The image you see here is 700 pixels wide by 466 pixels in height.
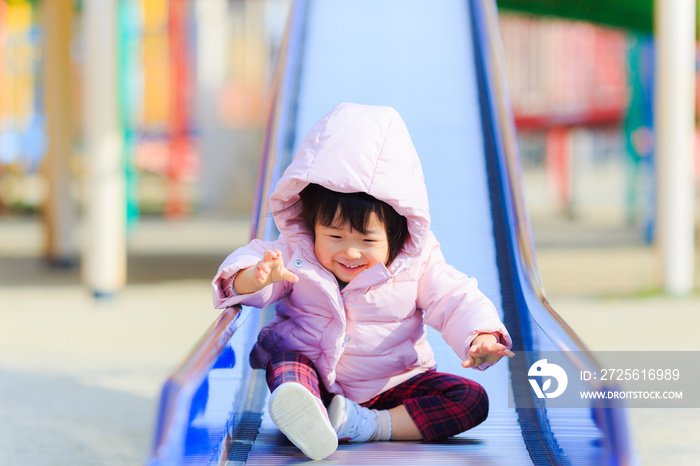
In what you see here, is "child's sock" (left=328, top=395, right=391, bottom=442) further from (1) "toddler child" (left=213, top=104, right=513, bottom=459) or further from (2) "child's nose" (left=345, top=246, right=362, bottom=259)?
(2) "child's nose" (left=345, top=246, right=362, bottom=259)

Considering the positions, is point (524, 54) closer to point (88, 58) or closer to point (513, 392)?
point (88, 58)

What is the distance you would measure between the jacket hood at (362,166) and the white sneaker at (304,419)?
Result: 0.49 m

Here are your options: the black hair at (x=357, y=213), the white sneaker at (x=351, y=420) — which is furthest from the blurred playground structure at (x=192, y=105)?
the white sneaker at (x=351, y=420)

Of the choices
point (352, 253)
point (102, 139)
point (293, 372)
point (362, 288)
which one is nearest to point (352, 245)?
point (352, 253)

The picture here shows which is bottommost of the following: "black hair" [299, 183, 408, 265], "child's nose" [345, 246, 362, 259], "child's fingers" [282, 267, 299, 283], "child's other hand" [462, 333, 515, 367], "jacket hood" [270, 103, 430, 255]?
"child's other hand" [462, 333, 515, 367]

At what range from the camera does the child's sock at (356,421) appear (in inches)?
80.1

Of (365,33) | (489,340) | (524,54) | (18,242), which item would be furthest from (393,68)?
(524,54)

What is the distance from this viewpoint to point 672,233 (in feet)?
17.7

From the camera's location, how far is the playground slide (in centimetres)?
187

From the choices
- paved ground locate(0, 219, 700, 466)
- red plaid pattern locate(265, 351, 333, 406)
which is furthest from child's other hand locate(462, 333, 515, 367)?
paved ground locate(0, 219, 700, 466)

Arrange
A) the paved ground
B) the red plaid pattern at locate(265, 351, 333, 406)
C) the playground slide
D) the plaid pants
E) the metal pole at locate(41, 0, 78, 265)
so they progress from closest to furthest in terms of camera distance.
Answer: the playground slide → the red plaid pattern at locate(265, 351, 333, 406) → the plaid pants → the paved ground → the metal pole at locate(41, 0, 78, 265)

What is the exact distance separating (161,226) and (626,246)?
6.44 m

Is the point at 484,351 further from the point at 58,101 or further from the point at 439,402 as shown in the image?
the point at 58,101

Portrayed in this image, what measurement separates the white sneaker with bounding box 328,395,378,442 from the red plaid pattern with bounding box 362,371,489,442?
0.12m
